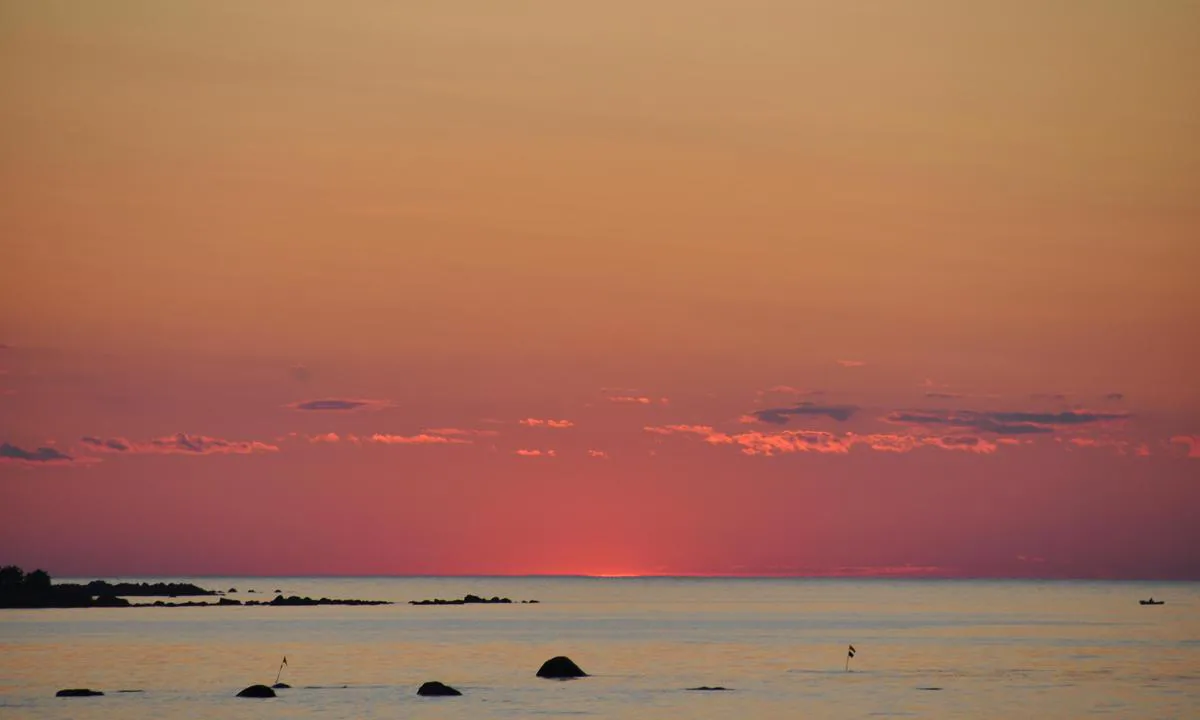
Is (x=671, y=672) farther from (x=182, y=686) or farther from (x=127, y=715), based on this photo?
(x=127, y=715)

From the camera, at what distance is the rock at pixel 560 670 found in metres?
102

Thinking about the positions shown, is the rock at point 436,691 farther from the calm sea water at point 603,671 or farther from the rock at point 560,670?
the rock at point 560,670

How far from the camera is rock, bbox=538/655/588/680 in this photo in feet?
333

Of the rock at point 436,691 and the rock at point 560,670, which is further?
the rock at point 560,670

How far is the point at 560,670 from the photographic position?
102m

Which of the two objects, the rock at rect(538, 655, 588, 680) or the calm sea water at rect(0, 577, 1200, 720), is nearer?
the calm sea water at rect(0, 577, 1200, 720)

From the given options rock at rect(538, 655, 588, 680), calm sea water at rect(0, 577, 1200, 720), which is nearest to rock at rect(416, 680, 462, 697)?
calm sea water at rect(0, 577, 1200, 720)

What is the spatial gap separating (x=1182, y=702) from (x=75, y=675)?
66881mm

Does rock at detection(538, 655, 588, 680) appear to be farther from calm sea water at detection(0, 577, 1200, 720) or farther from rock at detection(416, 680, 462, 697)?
rock at detection(416, 680, 462, 697)

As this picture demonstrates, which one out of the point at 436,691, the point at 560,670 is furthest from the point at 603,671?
the point at 436,691

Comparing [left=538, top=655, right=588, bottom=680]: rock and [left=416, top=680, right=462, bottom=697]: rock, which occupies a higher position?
[left=538, top=655, right=588, bottom=680]: rock

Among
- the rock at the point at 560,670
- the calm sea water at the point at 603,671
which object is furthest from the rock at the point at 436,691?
the rock at the point at 560,670

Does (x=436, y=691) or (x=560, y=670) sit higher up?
(x=560, y=670)

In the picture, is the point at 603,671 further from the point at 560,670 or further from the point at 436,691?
the point at 436,691
